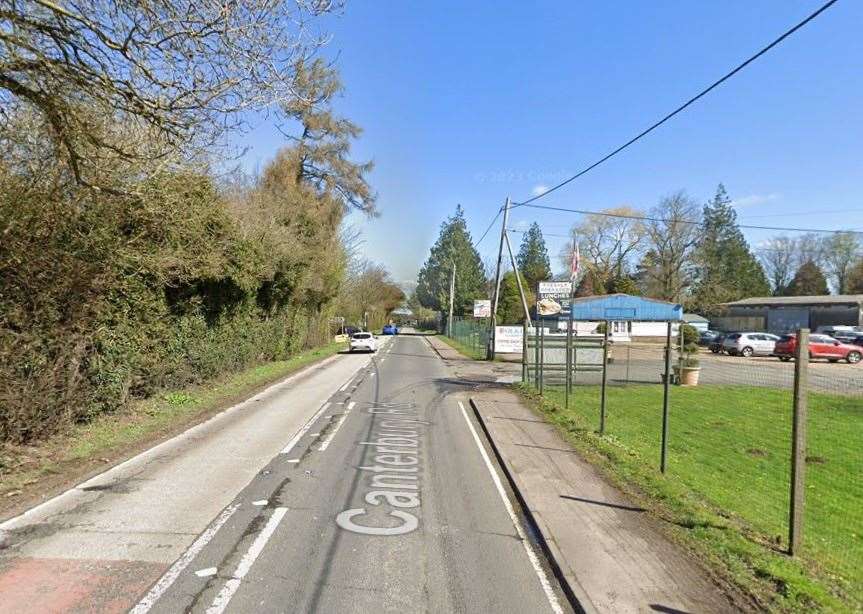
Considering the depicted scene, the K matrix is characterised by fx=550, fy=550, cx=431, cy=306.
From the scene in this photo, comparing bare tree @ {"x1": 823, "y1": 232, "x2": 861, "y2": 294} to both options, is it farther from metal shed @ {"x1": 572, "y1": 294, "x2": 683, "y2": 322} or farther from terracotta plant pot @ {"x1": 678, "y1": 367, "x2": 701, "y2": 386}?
terracotta plant pot @ {"x1": 678, "y1": 367, "x2": 701, "y2": 386}

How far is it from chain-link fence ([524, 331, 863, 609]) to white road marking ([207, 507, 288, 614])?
4.66m

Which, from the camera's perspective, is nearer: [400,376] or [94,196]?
[94,196]

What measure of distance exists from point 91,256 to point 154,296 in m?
2.70

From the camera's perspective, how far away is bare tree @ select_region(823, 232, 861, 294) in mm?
79875

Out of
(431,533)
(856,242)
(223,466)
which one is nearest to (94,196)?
(223,466)

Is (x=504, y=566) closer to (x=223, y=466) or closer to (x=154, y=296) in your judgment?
(x=223, y=466)

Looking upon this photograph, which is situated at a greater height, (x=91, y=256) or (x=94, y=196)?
(x=94, y=196)

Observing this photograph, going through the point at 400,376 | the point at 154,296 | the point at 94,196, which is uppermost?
the point at 94,196

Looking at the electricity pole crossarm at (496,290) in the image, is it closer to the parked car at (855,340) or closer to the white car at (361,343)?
the white car at (361,343)

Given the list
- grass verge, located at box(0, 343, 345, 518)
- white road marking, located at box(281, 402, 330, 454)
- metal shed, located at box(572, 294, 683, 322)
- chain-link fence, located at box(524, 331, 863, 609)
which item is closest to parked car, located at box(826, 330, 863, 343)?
metal shed, located at box(572, 294, 683, 322)

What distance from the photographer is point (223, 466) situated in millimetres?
7617

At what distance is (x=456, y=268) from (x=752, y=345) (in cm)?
5335

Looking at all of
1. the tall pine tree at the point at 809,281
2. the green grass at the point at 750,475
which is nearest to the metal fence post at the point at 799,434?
the green grass at the point at 750,475

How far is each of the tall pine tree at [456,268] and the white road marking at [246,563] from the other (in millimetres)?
77083
